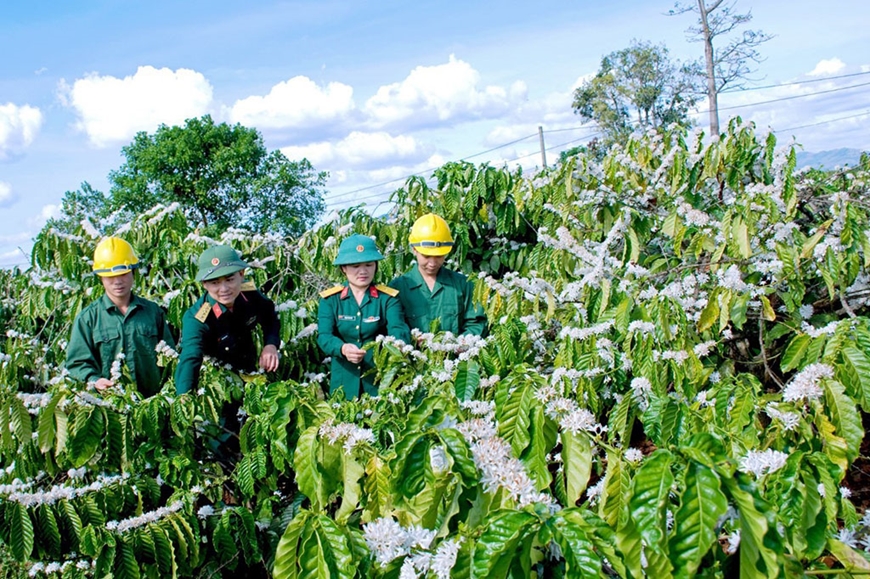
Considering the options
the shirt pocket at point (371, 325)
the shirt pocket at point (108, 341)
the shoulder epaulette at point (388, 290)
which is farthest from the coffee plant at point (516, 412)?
the shoulder epaulette at point (388, 290)

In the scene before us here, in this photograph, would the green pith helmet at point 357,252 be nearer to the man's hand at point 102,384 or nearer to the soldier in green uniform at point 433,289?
the soldier in green uniform at point 433,289

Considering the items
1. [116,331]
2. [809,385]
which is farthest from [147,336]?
[809,385]

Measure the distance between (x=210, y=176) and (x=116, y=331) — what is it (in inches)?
738

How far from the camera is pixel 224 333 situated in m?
3.68

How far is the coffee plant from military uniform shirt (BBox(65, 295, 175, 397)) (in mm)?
175

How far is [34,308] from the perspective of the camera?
5.26 m

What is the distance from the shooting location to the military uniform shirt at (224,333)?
11.2ft

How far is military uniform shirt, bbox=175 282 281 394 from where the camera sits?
3404 mm

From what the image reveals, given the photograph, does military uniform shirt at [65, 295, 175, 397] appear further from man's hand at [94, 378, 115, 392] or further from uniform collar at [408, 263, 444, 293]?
uniform collar at [408, 263, 444, 293]

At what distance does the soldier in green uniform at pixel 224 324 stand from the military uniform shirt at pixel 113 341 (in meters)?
0.49

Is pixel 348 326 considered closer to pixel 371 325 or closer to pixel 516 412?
pixel 371 325

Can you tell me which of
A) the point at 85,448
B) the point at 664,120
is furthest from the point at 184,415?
the point at 664,120

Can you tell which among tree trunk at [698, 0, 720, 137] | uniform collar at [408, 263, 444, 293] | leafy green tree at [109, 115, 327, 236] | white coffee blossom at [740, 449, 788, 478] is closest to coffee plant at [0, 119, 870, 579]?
white coffee blossom at [740, 449, 788, 478]

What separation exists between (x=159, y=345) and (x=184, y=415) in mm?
1094
